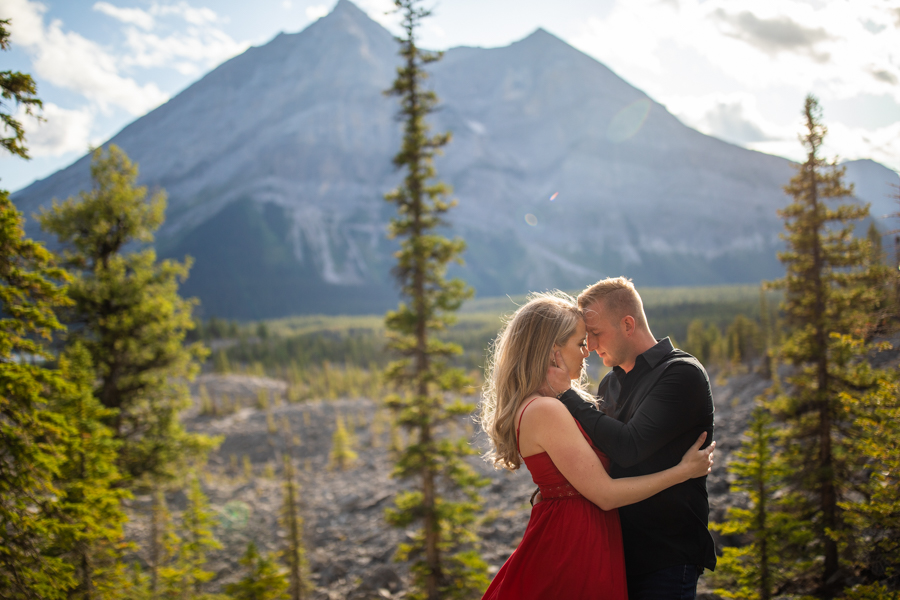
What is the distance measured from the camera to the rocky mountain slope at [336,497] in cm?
2423

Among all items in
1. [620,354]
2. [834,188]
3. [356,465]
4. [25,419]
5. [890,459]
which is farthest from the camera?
[356,465]

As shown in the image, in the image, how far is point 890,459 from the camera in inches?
226

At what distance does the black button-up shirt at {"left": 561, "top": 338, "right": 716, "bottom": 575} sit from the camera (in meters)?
3.14

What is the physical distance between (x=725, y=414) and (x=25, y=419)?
145 ft

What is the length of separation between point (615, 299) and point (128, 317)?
612 inches

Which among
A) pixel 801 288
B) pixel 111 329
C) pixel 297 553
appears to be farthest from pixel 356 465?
pixel 801 288

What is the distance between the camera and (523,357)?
3.44 metres

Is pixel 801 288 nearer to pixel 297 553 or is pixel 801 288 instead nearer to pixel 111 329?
pixel 297 553

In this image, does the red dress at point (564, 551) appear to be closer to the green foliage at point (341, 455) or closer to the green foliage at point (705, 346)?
the green foliage at point (341, 455)

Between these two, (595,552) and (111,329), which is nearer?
(595,552)

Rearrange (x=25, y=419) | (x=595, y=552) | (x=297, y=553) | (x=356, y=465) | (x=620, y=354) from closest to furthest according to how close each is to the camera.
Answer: (x=595, y=552), (x=620, y=354), (x=25, y=419), (x=297, y=553), (x=356, y=465)

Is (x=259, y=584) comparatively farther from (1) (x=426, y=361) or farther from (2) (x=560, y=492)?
(2) (x=560, y=492)

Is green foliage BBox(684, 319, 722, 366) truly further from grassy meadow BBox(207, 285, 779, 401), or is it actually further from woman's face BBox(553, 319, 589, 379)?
woman's face BBox(553, 319, 589, 379)

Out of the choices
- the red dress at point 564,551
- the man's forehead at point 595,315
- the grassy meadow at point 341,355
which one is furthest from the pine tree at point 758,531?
the grassy meadow at point 341,355
